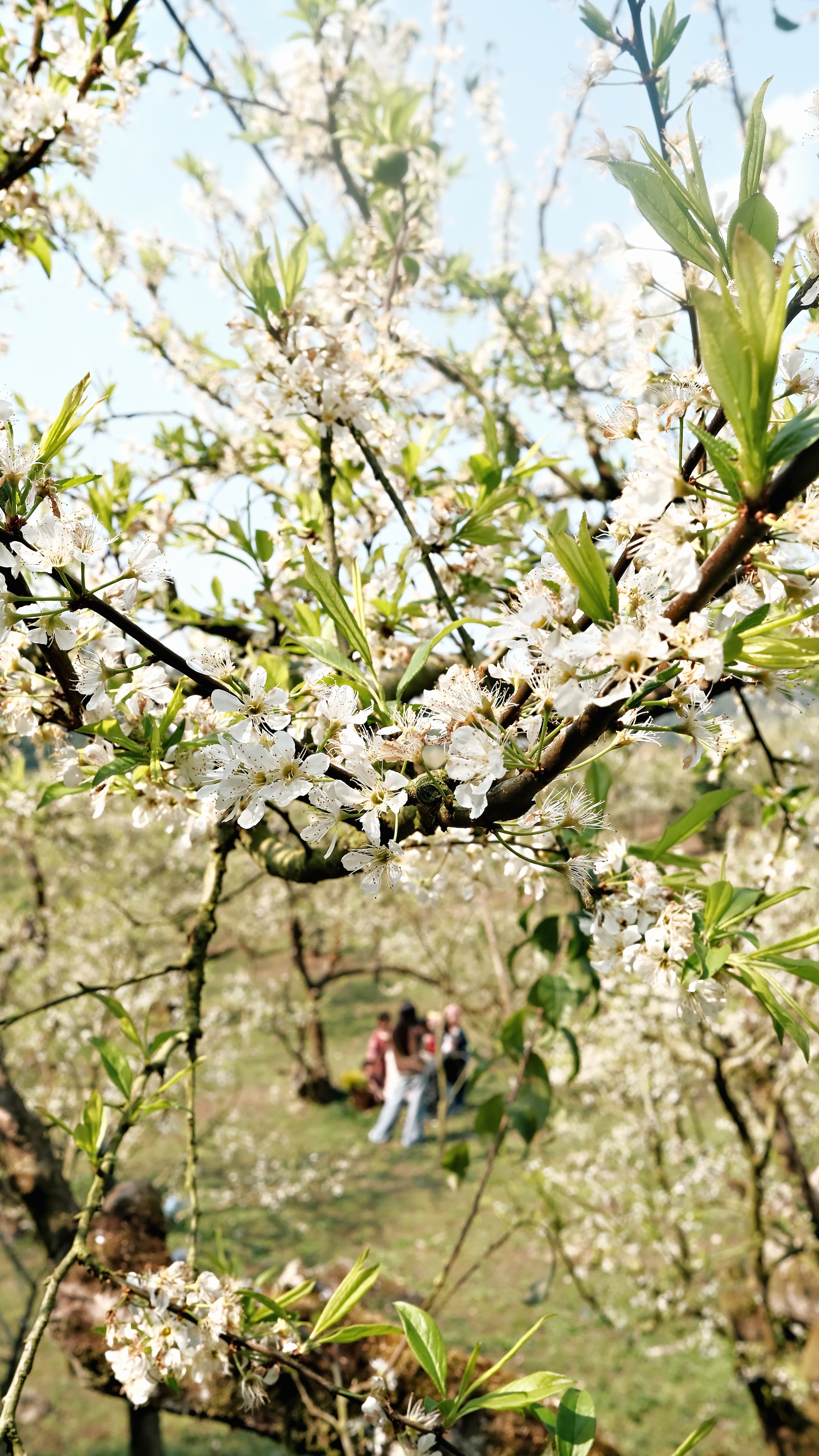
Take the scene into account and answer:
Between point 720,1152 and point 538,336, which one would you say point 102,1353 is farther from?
point 720,1152

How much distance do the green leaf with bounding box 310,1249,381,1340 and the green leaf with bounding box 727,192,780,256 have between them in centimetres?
121

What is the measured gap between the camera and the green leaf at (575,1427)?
0.91 meters

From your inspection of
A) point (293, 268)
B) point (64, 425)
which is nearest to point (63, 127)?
point (293, 268)

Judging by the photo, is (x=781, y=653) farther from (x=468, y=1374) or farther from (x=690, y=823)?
(x=468, y=1374)

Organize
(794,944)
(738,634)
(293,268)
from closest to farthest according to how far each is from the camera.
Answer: (738,634) → (794,944) → (293,268)

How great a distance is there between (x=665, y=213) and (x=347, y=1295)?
1.33 metres

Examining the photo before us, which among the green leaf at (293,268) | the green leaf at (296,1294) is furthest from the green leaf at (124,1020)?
the green leaf at (293,268)

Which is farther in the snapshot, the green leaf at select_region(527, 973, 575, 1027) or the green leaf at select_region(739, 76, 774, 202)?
the green leaf at select_region(527, 973, 575, 1027)

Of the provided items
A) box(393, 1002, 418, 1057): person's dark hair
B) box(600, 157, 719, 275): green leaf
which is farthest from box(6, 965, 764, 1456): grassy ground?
box(600, 157, 719, 275): green leaf

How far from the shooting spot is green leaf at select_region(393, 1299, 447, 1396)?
0.95 m

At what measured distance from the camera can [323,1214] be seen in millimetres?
7531

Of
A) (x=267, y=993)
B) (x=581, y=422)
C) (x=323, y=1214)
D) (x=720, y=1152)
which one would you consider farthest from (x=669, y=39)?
(x=267, y=993)

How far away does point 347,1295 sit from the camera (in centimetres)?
110

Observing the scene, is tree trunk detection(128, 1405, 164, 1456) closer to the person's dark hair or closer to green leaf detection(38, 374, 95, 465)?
green leaf detection(38, 374, 95, 465)
